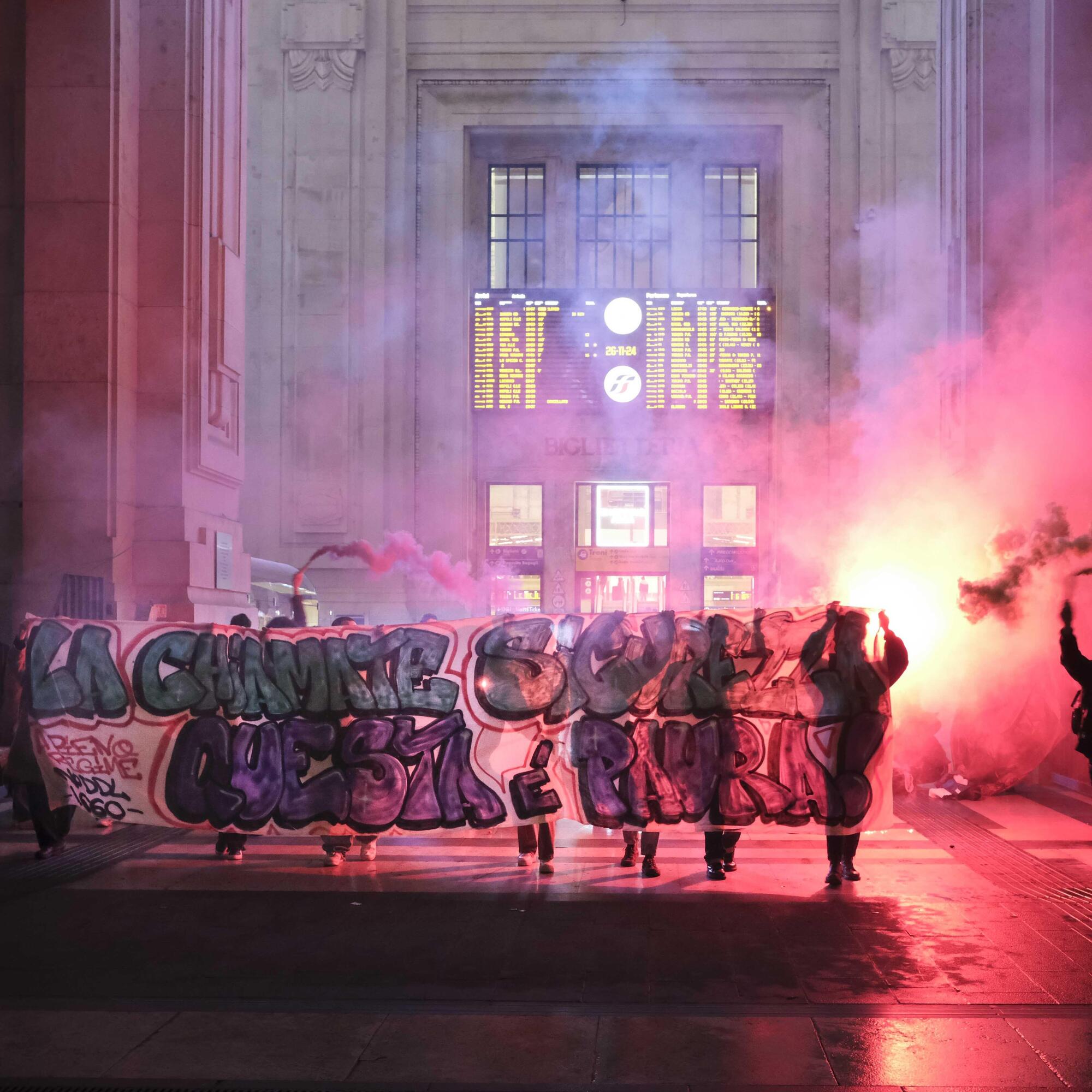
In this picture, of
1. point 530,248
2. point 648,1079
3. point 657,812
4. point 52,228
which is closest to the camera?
point 648,1079

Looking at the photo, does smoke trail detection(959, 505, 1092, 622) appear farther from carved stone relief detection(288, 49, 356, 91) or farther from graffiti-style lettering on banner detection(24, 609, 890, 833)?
carved stone relief detection(288, 49, 356, 91)

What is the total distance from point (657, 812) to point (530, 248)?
22.7 m

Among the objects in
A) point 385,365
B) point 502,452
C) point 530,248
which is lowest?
point 502,452

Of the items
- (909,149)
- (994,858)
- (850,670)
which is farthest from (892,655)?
(909,149)

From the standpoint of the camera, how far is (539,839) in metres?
9.25

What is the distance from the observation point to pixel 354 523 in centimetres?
2788

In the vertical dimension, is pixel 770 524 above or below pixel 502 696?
above

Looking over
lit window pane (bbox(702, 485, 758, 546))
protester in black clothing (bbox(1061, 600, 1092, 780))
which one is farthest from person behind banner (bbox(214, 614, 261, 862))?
lit window pane (bbox(702, 485, 758, 546))

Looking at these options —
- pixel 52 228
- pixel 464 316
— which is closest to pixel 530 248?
pixel 464 316

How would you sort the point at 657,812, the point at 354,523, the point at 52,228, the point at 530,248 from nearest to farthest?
1. the point at 657,812
2. the point at 52,228
3. the point at 354,523
4. the point at 530,248

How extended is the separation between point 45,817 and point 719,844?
17.8 feet

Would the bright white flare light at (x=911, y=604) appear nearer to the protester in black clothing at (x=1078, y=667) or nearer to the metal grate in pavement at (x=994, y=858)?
the metal grate in pavement at (x=994, y=858)

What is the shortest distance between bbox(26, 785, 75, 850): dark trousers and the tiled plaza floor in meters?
0.23

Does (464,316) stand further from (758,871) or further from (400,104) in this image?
(758,871)
